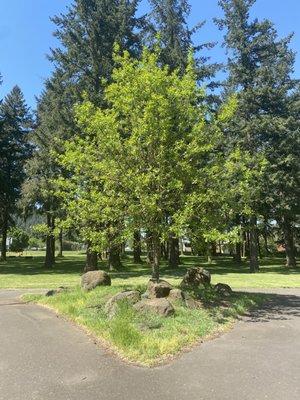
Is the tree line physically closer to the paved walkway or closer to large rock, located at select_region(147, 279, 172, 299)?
large rock, located at select_region(147, 279, 172, 299)

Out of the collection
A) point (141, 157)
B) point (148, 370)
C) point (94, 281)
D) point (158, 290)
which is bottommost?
point (148, 370)

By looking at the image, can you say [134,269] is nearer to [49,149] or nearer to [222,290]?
[49,149]

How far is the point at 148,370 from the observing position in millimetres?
7355

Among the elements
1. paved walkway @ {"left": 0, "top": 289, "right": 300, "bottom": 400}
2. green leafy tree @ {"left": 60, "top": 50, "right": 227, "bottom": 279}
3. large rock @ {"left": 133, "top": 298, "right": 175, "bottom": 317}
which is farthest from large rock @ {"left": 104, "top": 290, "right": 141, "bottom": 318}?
green leafy tree @ {"left": 60, "top": 50, "right": 227, "bottom": 279}

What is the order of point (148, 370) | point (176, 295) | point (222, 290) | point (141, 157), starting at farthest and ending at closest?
1. point (222, 290)
2. point (141, 157)
3. point (176, 295)
4. point (148, 370)

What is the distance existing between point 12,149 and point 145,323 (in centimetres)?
3460

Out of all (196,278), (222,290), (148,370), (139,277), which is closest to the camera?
(148,370)

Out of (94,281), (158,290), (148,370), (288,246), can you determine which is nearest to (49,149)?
(94,281)

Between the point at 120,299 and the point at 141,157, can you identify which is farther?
the point at 141,157

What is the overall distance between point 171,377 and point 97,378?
105 centimetres

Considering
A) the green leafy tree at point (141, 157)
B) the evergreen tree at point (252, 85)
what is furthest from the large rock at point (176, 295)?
the evergreen tree at point (252, 85)

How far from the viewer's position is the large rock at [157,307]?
1057cm

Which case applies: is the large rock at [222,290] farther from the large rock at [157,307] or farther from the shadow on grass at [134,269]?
the shadow on grass at [134,269]

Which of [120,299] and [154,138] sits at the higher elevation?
[154,138]
